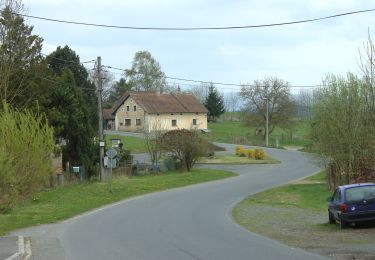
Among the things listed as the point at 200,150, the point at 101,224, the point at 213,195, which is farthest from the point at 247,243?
the point at 200,150

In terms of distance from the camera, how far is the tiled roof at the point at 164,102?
96.4 meters

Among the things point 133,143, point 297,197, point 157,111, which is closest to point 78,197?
point 297,197

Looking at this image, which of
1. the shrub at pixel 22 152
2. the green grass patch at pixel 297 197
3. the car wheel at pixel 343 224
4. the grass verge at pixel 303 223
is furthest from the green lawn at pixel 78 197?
the car wheel at pixel 343 224

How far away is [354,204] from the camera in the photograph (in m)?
17.4

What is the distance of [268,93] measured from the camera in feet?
317

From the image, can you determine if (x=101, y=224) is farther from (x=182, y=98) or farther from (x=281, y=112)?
(x=182, y=98)

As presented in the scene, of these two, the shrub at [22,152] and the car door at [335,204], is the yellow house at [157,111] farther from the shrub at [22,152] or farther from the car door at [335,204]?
the car door at [335,204]

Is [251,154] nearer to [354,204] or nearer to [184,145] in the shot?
[184,145]

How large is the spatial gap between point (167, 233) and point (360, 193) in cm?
600

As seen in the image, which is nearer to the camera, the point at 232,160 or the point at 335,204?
the point at 335,204

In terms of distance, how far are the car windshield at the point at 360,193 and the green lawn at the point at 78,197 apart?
11354 millimetres

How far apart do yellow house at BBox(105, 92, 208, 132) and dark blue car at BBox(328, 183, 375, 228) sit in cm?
7554

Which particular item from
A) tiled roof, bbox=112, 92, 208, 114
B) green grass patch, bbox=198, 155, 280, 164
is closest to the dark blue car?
green grass patch, bbox=198, 155, 280, 164

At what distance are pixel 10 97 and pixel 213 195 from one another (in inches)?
533
